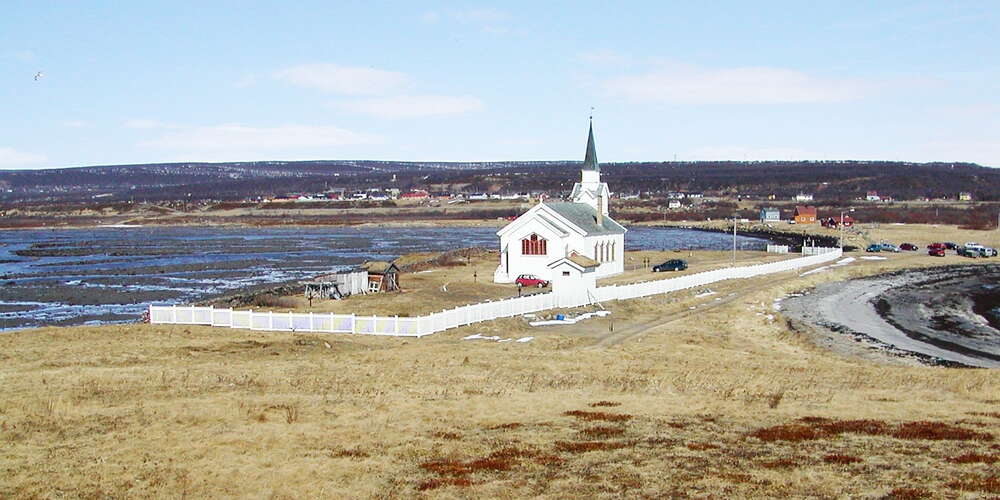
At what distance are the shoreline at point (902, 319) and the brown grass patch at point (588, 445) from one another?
1948 cm

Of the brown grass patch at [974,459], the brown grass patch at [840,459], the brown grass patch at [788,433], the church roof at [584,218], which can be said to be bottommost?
the brown grass patch at [788,433]

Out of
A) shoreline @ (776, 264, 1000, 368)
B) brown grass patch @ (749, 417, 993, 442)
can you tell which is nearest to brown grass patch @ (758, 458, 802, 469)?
brown grass patch @ (749, 417, 993, 442)

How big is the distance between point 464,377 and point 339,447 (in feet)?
27.9

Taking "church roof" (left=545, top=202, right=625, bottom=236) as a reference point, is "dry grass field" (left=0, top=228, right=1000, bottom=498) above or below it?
below

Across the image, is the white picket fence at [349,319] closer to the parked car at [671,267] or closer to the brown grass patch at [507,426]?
the brown grass patch at [507,426]

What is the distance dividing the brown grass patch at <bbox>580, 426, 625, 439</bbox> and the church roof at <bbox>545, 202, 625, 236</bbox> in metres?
36.8

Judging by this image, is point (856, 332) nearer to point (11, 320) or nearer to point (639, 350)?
point (639, 350)

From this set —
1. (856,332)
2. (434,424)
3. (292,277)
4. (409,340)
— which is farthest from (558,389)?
(292,277)

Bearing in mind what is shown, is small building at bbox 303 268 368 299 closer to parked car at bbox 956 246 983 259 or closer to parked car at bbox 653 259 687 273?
parked car at bbox 653 259 687 273

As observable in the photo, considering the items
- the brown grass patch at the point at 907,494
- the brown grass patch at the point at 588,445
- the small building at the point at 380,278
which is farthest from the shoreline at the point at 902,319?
the small building at the point at 380,278

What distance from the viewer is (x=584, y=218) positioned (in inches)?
2336

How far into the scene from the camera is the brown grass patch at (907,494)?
14.2m

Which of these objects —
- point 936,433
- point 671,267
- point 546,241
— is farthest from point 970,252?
point 936,433

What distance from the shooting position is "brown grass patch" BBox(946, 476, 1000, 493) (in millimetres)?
14555
